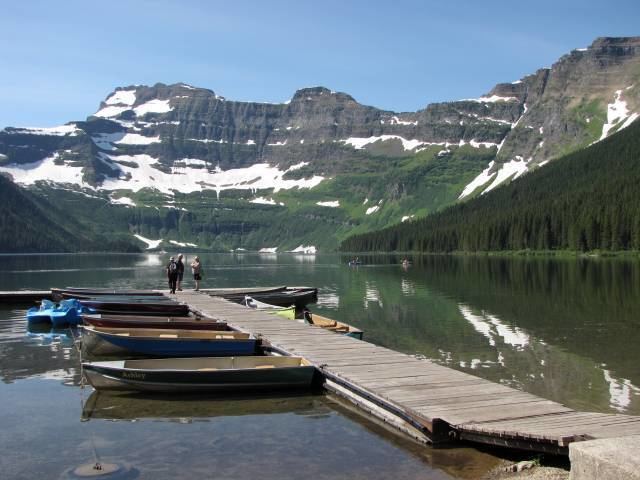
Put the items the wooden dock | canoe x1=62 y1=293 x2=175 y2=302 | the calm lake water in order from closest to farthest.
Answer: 1. the wooden dock
2. the calm lake water
3. canoe x1=62 y1=293 x2=175 y2=302

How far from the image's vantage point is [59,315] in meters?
46.4

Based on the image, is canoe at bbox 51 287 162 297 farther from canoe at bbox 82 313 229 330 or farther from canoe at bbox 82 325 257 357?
canoe at bbox 82 325 257 357

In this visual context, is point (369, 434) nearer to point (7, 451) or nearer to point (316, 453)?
point (316, 453)

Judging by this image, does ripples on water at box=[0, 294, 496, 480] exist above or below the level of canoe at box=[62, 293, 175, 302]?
below

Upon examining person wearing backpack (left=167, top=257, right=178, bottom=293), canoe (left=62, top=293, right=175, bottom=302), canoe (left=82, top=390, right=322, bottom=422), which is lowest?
canoe (left=82, top=390, right=322, bottom=422)

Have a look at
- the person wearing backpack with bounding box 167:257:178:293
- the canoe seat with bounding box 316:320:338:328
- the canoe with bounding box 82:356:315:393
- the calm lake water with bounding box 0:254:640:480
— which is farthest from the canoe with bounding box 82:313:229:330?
the person wearing backpack with bounding box 167:257:178:293

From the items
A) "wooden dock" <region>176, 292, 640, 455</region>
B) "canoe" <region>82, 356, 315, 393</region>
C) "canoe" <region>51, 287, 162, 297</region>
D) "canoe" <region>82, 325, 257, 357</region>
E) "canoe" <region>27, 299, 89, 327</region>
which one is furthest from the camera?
"canoe" <region>51, 287, 162, 297</region>

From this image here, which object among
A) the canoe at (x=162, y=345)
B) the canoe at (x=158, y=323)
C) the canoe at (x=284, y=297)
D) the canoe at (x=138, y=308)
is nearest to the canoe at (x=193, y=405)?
the canoe at (x=162, y=345)

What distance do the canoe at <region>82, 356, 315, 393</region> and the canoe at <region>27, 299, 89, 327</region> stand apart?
23.2m

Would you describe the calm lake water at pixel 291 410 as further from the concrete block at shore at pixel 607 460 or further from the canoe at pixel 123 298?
the canoe at pixel 123 298

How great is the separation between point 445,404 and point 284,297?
1769 inches

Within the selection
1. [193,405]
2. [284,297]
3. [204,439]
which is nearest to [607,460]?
[204,439]

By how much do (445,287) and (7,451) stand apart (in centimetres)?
7075

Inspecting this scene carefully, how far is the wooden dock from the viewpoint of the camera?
16.7m
